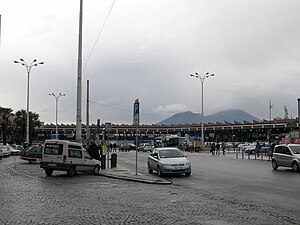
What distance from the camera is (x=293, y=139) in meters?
43.3

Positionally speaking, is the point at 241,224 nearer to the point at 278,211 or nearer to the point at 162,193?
the point at 278,211

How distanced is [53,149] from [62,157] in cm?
75

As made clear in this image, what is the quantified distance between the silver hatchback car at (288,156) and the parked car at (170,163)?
7.16m

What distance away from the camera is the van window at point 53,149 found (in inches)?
874

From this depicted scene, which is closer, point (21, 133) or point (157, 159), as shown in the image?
point (157, 159)

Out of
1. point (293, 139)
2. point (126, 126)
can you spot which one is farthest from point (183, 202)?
point (126, 126)

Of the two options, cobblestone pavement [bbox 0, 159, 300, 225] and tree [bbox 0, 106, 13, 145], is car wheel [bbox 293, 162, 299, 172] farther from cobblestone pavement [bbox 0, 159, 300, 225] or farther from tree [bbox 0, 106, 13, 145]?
tree [bbox 0, 106, 13, 145]

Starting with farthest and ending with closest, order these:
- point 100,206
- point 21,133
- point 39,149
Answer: point 21,133, point 39,149, point 100,206

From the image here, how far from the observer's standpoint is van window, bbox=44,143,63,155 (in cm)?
2219

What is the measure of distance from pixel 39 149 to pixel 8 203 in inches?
996

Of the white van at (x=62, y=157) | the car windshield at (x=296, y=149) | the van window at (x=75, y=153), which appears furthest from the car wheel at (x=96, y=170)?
the car windshield at (x=296, y=149)

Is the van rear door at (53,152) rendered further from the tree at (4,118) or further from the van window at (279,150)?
the tree at (4,118)

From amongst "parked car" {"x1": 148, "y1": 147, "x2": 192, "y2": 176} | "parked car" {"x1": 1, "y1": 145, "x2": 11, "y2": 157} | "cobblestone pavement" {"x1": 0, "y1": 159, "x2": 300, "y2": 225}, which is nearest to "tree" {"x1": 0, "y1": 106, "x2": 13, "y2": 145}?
"parked car" {"x1": 1, "y1": 145, "x2": 11, "y2": 157}

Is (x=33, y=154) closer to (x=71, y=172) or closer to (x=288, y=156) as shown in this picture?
(x=71, y=172)
